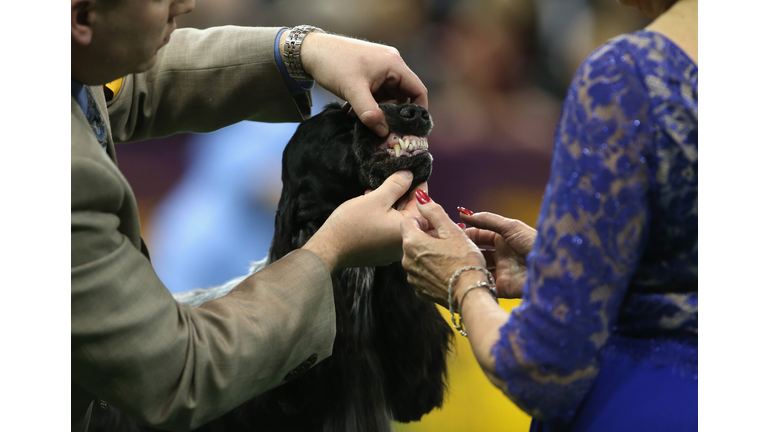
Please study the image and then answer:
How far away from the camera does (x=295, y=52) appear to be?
161cm

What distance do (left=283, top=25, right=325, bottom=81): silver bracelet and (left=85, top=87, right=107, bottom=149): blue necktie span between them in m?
0.54

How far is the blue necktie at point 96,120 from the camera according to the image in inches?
46.8

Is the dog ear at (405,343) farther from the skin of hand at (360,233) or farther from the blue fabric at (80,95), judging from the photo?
the blue fabric at (80,95)

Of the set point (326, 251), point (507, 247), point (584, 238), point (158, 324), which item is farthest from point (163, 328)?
point (507, 247)

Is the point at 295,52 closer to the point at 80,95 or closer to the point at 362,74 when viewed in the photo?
the point at 362,74

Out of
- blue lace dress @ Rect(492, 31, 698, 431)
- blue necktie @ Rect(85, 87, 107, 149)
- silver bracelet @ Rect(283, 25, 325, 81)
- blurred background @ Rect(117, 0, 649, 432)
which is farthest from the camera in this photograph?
blurred background @ Rect(117, 0, 649, 432)

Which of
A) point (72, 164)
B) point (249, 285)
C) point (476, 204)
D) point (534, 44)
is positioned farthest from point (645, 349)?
point (534, 44)

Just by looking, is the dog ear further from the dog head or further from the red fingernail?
the red fingernail

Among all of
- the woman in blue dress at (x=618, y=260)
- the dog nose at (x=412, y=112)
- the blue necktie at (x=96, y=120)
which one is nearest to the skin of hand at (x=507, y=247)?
the dog nose at (x=412, y=112)

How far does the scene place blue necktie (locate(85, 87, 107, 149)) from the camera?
1.19 metres

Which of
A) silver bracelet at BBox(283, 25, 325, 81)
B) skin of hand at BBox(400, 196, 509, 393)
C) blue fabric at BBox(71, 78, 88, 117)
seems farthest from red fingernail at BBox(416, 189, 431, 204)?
blue fabric at BBox(71, 78, 88, 117)

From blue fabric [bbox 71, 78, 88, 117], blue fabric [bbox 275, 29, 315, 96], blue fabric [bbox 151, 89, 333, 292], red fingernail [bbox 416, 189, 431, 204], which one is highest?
blue fabric [bbox 71, 78, 88, 117]

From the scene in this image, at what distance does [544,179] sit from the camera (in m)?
3.21

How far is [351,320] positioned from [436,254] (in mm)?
678
